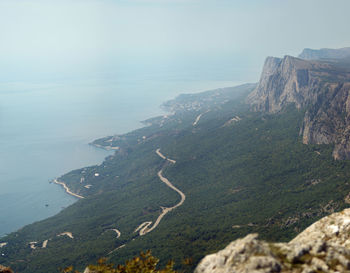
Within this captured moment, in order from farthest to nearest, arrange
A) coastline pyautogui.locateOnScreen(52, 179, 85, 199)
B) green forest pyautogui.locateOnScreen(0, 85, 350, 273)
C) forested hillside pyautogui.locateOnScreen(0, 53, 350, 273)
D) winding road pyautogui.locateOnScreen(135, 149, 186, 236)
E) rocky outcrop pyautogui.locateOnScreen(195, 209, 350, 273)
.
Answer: coastline pyautogui.locateOnScreen(52, 179, 85, 199) → winding road pyautogui.locateOnScreen(135, 149, 186, 236) → forested hillside pyautogui.locateOnScreen(0, 53, 350, 273) → green forest pyautogui.locateOnScreen(0, 85, 350, 273) → rocky outcrop pyautogui.locateOnScreen(195, 209, 350, 273)

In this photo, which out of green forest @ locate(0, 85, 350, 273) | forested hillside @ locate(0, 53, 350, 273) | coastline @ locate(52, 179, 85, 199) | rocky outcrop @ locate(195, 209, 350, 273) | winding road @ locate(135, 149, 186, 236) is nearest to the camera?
rocky outcrop @ locate(195, 209, 350, 273)

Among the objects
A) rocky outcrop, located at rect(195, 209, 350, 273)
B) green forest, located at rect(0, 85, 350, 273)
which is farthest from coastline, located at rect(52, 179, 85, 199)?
rocky outcrop, located at rect(195, 209, 350, 273)

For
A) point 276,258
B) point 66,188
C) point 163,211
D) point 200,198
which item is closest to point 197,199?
point 200,198

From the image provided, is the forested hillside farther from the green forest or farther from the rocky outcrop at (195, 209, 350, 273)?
the rocky outcrop at (195, 209, 350, 273)

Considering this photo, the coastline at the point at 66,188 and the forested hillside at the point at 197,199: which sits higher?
the forested hillside at the point at 197,199

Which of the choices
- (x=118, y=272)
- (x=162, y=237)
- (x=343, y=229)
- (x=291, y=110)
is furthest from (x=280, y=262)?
(x=291, y=110)

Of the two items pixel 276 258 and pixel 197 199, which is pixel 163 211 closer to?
pixel 197 199

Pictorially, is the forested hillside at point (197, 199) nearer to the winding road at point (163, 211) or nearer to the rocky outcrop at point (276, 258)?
the winding road at point (163, 211)

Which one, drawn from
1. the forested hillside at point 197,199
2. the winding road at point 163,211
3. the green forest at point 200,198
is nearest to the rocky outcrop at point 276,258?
the green forest at point 200,198

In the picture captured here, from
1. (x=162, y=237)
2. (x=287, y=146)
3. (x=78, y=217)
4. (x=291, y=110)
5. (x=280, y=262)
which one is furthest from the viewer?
(x=291, y=110)

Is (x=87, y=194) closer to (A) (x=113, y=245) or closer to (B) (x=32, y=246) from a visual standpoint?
(B) (x=32, y=246)

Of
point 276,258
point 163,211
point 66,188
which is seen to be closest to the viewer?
point 276,258
